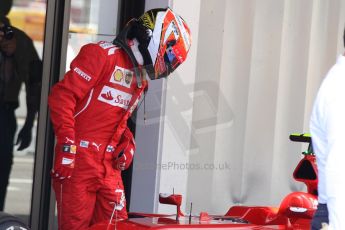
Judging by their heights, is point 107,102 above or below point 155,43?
below

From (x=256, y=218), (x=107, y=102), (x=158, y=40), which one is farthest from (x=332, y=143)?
(x=107, y=102)

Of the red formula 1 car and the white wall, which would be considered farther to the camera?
the white wall

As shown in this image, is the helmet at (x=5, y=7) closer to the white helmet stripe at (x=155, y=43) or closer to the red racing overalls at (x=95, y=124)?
the red racing overalls at (x=95, y=124)

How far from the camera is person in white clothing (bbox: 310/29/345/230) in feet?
10.2

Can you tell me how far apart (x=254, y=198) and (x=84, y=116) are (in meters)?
2.68

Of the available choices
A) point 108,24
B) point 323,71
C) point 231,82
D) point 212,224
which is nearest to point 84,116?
point 212,224

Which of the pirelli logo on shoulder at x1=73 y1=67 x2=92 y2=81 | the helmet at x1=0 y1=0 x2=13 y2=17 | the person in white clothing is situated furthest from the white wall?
the person in white clothing

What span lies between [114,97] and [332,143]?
2062mm

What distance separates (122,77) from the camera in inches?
198

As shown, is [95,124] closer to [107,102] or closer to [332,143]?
[107,102]

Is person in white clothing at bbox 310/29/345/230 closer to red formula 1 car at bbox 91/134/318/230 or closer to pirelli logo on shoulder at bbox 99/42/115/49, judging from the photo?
red formula 1 car at bbox 91/134/318/230

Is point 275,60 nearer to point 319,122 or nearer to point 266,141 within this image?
point 266,141

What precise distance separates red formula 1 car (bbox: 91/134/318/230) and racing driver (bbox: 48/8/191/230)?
253 millimetres

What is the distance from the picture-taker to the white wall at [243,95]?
6641mm
